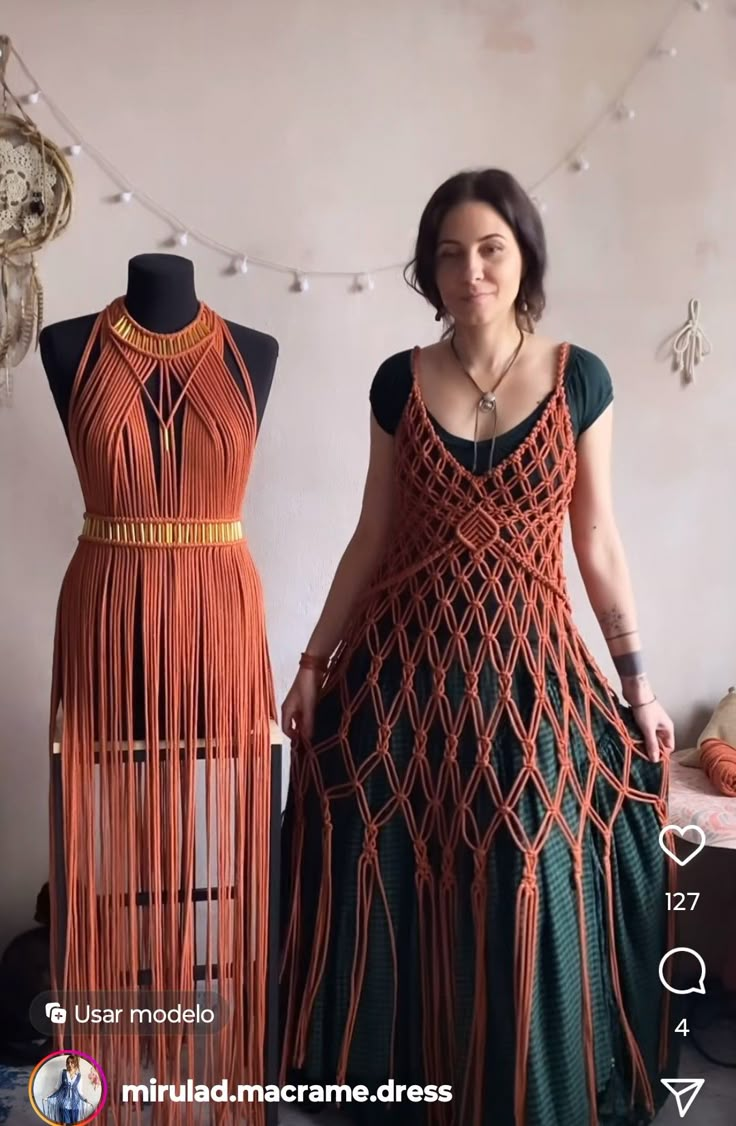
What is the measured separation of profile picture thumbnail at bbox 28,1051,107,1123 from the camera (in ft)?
4.11

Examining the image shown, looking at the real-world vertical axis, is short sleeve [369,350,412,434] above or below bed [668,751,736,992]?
above

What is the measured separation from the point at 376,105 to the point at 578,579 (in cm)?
92

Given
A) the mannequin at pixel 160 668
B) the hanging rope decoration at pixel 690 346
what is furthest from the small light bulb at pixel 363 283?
the hanging rope decoration at pixel 690 346

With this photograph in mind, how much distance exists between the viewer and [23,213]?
1539 mm

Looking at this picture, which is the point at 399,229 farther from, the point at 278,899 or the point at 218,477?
the point at 278,899

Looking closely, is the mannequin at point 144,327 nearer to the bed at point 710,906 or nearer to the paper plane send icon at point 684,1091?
the paper plane send icon at point 684,1091

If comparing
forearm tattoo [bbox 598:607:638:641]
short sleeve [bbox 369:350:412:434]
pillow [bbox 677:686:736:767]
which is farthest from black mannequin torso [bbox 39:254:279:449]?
pillow [bbox 677:686:736:767]

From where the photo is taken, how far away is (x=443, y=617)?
4.20 feet

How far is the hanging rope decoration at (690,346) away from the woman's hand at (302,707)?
92 cm

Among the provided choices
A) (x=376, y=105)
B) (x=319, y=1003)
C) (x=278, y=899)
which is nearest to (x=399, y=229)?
(x=376, y=105)

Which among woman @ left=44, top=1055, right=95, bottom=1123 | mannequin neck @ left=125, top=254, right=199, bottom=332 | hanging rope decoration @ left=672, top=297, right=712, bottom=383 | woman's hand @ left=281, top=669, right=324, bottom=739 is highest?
hanging rope decoration @ left=672, top=297, right=712, bottom=383

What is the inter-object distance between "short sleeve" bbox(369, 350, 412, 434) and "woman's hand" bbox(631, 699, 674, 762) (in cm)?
53

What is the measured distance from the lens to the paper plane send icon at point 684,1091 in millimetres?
1433

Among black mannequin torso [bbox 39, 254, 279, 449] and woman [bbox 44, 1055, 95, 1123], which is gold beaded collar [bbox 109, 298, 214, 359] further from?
woman [bbox 44, 1055, 95, 1123]
